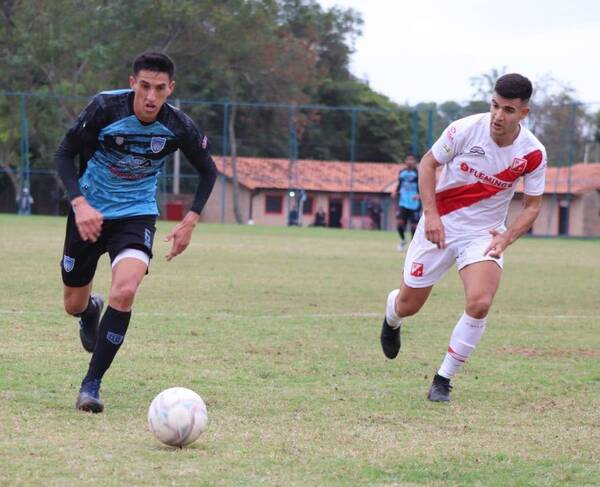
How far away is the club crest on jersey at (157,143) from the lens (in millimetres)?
6734

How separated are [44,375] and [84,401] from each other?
4.01 feet

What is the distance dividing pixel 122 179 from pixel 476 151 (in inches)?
90.8

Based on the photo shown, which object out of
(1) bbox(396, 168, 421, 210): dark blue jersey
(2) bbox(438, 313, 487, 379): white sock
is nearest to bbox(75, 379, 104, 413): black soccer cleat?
(2) bbox(438, 313, 487, 379): white sock

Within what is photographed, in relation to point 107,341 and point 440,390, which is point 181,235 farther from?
point 440,390

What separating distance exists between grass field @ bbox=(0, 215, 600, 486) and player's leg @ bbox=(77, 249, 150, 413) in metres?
0.23

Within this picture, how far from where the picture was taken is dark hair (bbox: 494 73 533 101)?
700 cm

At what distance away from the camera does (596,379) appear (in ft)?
26.7

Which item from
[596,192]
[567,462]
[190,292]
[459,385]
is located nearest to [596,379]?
[459,385]

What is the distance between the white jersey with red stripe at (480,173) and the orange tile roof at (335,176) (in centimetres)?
3553

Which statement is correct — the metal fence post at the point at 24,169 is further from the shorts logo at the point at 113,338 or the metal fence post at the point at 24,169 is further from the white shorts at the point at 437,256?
the shorts logo at the point at 113,338

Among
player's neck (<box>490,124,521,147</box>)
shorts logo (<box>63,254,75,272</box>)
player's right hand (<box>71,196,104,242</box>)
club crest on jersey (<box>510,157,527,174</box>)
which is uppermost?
player's neck (<box>490,124,521,147</box>)

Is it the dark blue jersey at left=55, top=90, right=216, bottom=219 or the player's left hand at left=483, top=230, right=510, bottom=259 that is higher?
the dark blue jersey at left=55, top=90, right=216, bottom=219

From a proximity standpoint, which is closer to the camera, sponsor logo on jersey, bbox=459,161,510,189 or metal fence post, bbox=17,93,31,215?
sponsor logo on jersey, bbox=459,161,510,189

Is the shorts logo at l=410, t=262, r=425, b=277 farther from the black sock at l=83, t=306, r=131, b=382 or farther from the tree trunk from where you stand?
the tree trunk
